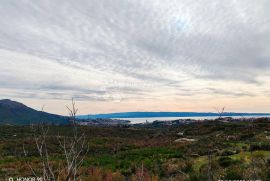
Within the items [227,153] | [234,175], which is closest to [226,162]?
[227,153]

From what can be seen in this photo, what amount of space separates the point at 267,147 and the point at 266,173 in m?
6.78

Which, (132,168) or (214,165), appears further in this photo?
(132,168)

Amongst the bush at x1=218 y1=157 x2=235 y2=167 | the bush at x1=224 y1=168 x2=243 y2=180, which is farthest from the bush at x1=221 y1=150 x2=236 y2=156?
the bush at x1=224 y1=168 x2=243 y2=180

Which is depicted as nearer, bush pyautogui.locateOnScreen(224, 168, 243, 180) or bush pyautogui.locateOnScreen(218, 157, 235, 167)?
bush pyautogui.locateOnScreen(224, 168, 243, 180)

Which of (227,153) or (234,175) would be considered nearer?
(234,175)

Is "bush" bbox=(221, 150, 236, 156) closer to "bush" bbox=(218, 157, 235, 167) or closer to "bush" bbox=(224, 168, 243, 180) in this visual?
"bush" bbox=(218, 157, 235, 167)

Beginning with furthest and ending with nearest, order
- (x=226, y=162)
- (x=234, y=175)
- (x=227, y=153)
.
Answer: (x=227, y=153) < (x=226, y=162) < (x=234, y=175)

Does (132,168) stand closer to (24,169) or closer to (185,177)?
(185,177)

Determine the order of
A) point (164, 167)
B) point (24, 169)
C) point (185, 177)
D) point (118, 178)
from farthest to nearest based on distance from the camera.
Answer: point (24, 169) → point (164, 167) → point (118, 178) → point (185, 177)

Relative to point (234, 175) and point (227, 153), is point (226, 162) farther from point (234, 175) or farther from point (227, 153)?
point (234, 175)

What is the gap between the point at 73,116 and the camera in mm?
3904

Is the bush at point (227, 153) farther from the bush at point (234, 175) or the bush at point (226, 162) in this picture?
the bush at point (234, 175)

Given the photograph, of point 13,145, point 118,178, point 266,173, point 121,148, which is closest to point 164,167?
point 118,178

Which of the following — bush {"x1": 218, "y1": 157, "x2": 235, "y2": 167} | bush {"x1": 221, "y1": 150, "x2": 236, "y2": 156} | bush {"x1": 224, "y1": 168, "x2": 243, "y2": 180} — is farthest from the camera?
bush {"x1": 221, "y1": 150, "x2": 236, "y2": 156}
